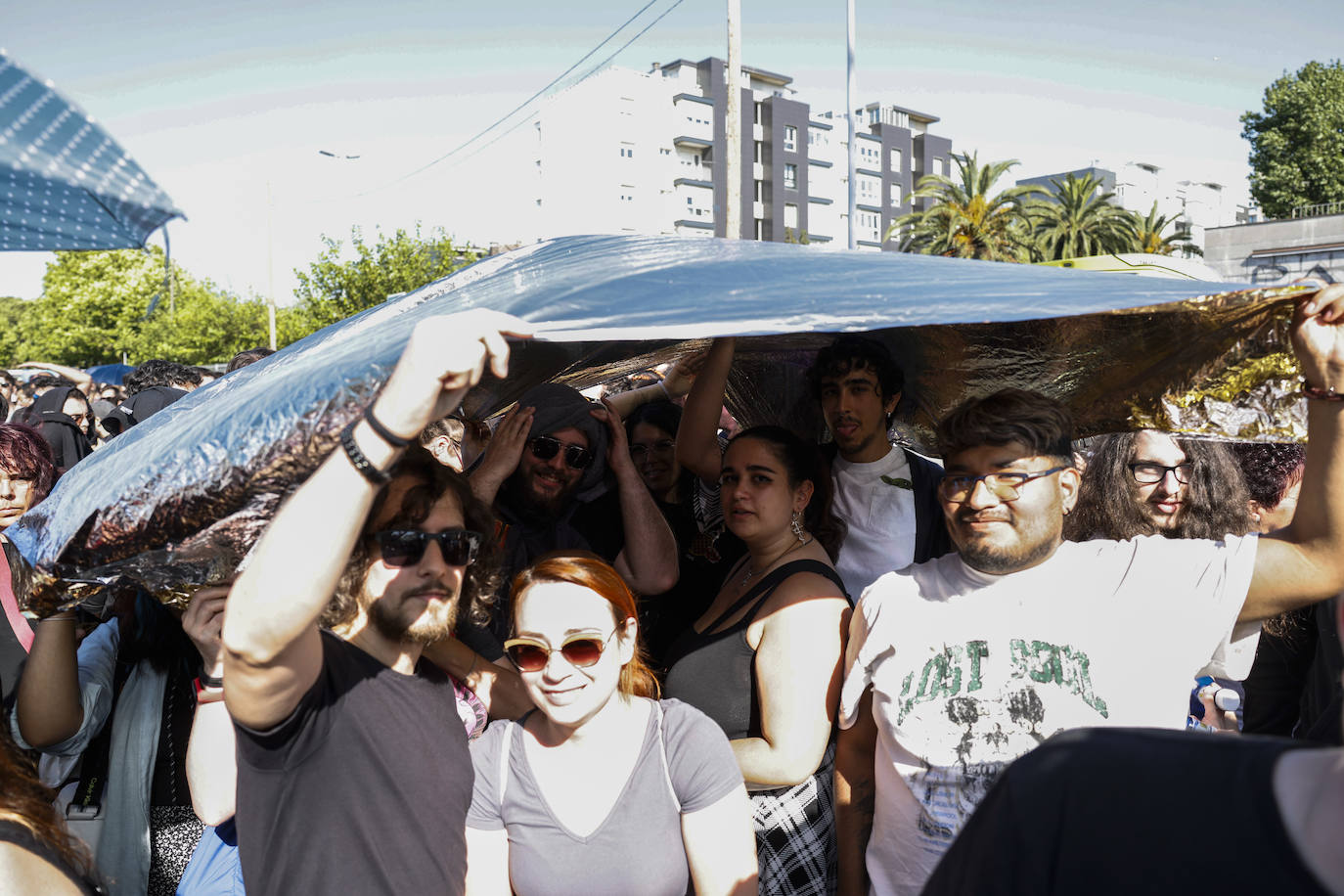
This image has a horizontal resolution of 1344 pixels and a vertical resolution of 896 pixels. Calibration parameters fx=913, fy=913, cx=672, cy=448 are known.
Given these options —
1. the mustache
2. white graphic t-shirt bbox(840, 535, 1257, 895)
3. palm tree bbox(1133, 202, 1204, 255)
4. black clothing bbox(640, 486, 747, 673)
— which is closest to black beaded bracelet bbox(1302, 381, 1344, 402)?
white graphic t-shirt bbox(840, 535, 1257, 895)

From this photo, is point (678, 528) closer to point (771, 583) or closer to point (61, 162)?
point (771, 583)

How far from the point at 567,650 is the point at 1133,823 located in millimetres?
1414

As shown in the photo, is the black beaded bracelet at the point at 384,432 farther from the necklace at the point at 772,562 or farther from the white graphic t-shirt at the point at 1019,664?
the necklace at the point at 772,562

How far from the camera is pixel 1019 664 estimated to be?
2133mm

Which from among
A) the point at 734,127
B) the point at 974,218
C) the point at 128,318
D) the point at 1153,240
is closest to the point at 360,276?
the point at 128,318

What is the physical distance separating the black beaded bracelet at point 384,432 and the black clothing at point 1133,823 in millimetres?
989

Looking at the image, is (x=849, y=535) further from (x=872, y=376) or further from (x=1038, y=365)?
(x=1038, y=365)

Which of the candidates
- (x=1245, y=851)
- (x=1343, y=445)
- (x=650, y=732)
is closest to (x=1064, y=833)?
(x=1245, y=851)

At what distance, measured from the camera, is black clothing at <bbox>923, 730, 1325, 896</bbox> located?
77cm

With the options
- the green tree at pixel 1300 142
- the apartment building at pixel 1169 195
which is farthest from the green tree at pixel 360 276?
the apartment building at pixel 1169 195

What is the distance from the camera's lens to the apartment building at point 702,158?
2270 inches

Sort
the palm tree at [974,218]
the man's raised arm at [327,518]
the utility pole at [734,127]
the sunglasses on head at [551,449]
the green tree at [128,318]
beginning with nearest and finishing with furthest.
Answer: the man's raised arm at [327,518] → the sunglasses on head at [551,449] → the utility pole at [734,127] → the green tree at [128,318] → the palm tree at [974,218]

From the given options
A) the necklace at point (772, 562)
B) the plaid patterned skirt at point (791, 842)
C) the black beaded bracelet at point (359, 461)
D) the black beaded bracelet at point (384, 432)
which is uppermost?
the black beaded bracelet at point (384, 432)

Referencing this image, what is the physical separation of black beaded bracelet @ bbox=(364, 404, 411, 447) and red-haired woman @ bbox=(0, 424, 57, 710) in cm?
179
